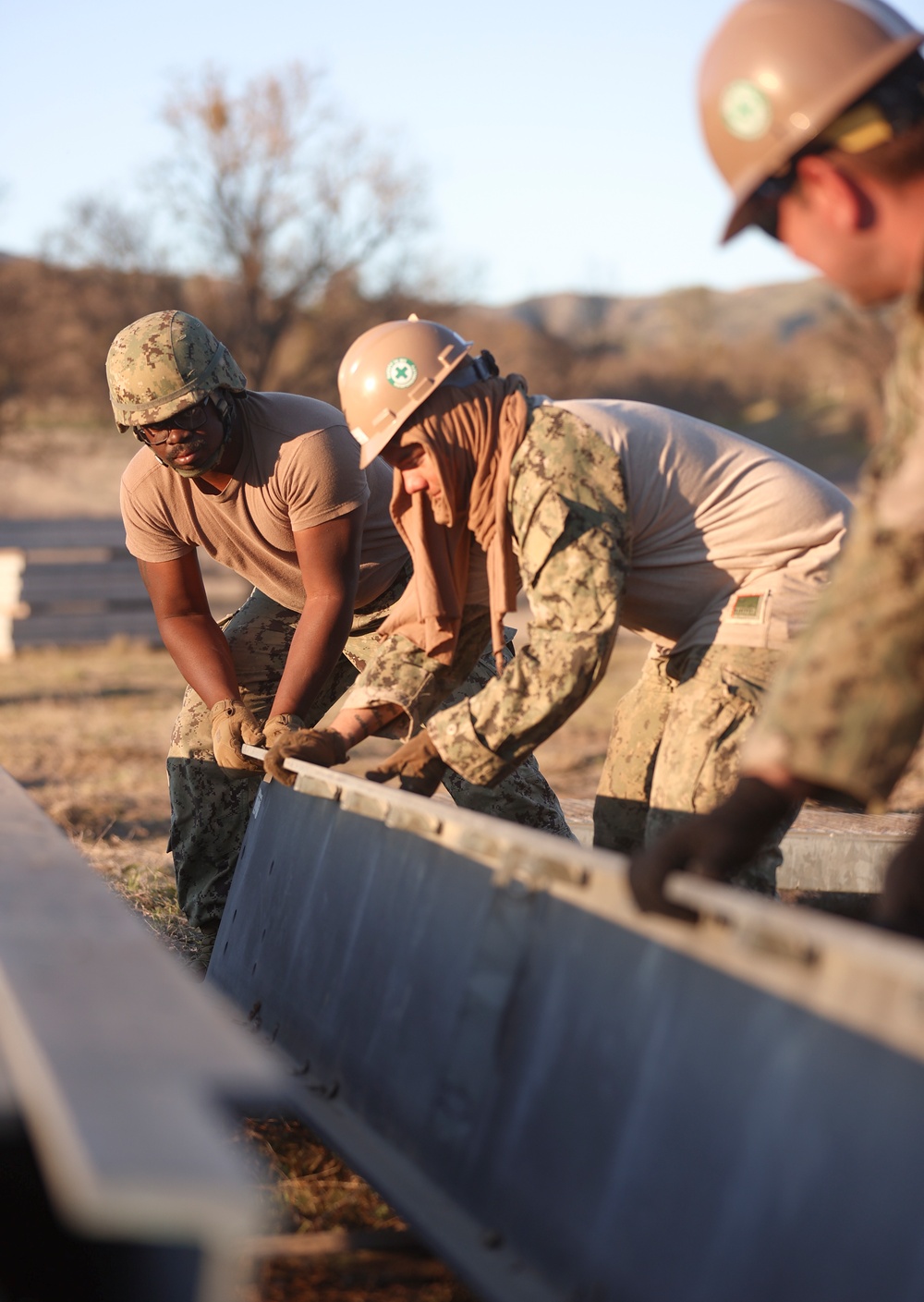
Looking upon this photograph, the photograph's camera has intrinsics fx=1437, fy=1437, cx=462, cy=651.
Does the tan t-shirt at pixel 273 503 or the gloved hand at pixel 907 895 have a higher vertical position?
the tan t-shirt at pixel 273 503

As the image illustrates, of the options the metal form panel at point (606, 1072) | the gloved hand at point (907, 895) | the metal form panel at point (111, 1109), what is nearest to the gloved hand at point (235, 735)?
the metal form panel at point (606, 1072)

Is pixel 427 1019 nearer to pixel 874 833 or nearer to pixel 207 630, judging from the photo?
pixel 207 630

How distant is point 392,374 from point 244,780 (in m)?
2.04

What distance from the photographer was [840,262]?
2.40 meters

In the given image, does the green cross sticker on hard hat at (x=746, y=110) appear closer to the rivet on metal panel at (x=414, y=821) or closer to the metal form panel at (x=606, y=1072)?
the metal form panel at (x=606, y=1072)

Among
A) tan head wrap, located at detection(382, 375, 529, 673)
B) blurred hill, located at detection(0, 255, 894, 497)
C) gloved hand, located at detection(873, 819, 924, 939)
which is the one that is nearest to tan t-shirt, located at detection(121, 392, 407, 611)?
tan head wrap, located at detection(382, 375, 529, 673)

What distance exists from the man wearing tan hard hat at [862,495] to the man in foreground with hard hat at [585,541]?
100 centimetres

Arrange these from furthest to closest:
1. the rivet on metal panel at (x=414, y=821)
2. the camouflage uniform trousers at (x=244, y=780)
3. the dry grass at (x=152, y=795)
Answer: the camouflage uniform trousers at (x=244, y=780), the rivet on metal panel at (x=414, y=821), the dry grass at (x=152, y=795)

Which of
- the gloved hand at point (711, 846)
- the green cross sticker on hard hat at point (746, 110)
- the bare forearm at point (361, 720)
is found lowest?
the bare forearm at point (361, 720)

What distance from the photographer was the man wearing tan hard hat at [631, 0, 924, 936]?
2287 mm

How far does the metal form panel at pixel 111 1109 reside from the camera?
1.46 meters

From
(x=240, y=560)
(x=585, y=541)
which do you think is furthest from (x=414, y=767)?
(x=240, y=560)

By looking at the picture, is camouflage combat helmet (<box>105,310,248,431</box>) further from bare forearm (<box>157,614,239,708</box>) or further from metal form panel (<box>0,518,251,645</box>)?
metal form panel (<box>0,518,251,645</box>)

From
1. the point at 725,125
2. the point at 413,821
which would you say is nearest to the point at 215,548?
the point at 413,821
